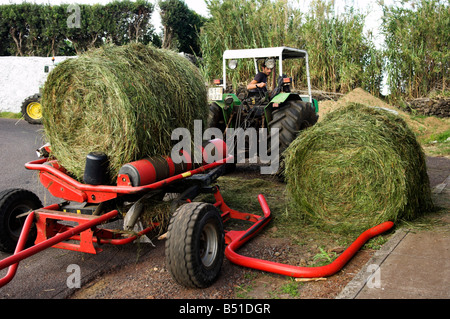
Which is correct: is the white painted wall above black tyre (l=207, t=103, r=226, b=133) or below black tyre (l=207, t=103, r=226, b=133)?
above

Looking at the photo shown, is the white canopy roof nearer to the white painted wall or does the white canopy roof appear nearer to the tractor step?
the tractor step

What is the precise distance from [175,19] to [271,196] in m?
13.8

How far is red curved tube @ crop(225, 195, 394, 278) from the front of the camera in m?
3.25

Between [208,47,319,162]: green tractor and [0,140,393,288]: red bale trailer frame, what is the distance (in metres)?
2.71

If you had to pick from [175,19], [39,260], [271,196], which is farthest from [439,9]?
[39,260]

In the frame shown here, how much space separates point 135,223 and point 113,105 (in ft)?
3.64

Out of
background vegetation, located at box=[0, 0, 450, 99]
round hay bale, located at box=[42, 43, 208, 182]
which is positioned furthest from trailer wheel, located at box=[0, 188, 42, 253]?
background vegetation, located at box=[0, 0, 450, 99]

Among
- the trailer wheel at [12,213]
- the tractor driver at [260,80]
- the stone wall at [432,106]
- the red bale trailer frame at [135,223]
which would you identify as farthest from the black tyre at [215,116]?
the stone wall at [432,106]

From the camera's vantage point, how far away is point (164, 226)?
394cm

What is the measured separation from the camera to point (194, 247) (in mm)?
3129

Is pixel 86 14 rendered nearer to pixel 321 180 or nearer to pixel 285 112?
pixel 285 112

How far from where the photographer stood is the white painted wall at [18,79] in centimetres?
1496

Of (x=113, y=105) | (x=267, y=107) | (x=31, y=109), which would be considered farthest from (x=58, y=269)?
(x=31, y=109)
